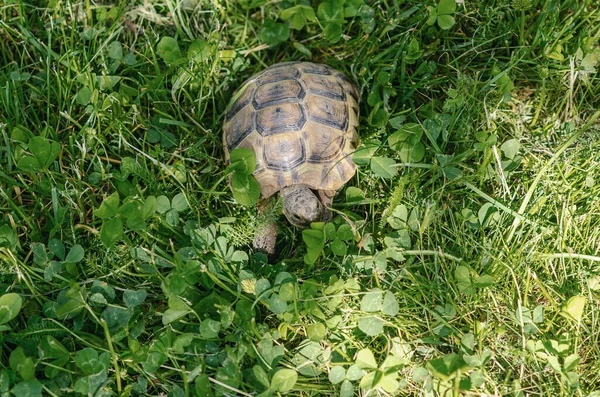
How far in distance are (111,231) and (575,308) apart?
7.02 ft

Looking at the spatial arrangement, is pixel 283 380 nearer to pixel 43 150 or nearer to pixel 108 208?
pixel 108 208

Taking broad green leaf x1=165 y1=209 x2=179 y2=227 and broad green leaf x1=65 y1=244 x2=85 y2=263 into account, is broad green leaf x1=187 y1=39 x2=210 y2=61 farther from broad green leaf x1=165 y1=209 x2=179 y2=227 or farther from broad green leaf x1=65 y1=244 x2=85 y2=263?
broad green leaf x1=65 y1=244 x2=85 y2=263

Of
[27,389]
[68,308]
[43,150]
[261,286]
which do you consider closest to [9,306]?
[68,308]

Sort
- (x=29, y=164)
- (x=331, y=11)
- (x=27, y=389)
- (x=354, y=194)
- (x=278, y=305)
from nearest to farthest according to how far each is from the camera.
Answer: (x=27, y=389) → (x=278, y=305) → (x=29, y=164) → (x=354, y=194) → (x=331, y=11)

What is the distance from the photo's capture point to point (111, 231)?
2.57m

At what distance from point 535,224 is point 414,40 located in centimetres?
116

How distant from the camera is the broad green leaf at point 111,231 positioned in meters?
2.56

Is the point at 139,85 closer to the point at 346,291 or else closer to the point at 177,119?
the point at 177,119

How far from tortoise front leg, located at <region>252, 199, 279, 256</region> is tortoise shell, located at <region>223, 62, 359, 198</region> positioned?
0.22m

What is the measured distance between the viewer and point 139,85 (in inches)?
125

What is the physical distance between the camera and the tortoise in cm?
295

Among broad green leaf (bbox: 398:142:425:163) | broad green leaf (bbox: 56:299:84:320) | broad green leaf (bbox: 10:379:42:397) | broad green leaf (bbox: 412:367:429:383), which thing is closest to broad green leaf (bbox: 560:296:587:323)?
broad green leaf (bbox: 412:367:429:383)

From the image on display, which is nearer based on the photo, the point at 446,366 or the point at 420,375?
the point at 446,366

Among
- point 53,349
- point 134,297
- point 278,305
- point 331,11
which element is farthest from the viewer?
point 331,11
